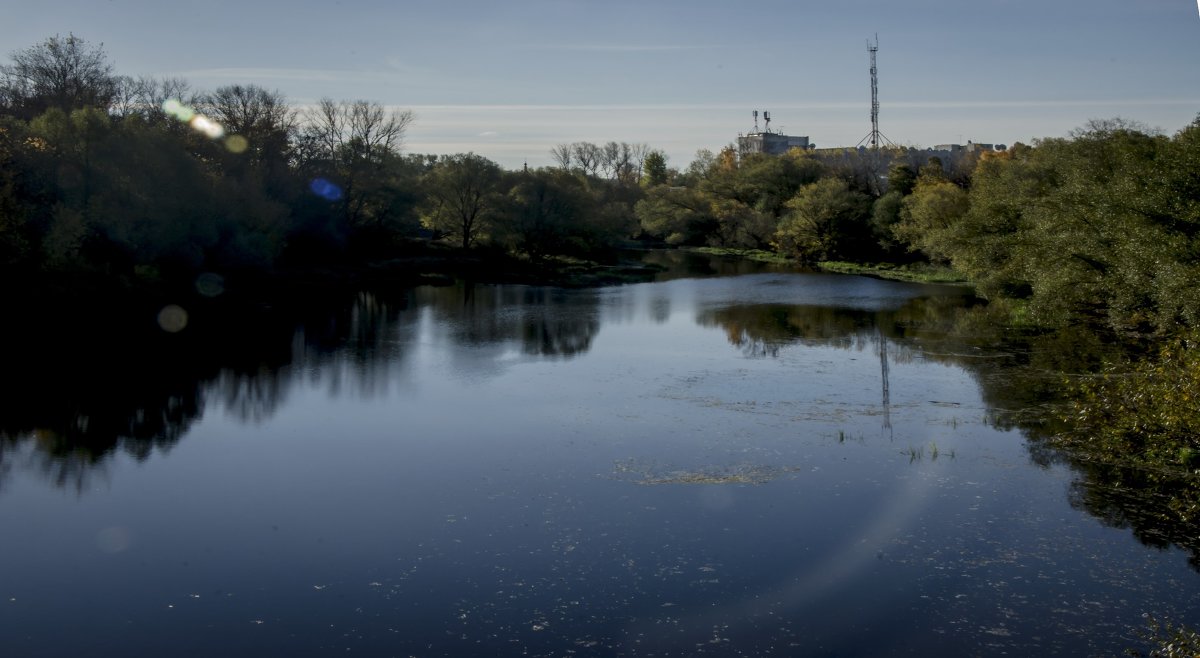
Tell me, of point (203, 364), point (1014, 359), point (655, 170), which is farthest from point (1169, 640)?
point (655, 170)

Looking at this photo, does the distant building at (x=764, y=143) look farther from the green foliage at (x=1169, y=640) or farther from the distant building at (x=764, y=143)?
the green foliage at (x=1169, y=640)

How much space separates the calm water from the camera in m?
9.86

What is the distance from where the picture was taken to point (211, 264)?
36.0 metres

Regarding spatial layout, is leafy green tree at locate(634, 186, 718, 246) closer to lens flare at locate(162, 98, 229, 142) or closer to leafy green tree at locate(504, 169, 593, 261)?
leafy green tree at locate(504, 169, 593, 261)

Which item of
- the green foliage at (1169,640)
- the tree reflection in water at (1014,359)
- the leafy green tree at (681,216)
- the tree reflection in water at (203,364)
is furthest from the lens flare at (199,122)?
the green foliage at (1169,640)

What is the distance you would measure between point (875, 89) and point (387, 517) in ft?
213

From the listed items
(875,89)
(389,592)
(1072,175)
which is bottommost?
(389,592)

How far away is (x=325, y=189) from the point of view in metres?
48.5

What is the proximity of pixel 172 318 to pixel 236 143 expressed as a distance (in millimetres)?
14670

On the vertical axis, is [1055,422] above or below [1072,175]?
below

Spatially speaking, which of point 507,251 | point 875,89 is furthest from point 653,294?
point 875,89

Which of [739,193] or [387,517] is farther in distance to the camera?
[739,193]

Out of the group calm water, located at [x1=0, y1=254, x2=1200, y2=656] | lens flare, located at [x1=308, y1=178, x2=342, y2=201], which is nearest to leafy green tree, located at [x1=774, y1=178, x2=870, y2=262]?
lens flare, located at [x1=308, y1=178, x2=342, y2=201]

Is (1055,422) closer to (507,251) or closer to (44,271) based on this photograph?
(44,271)
